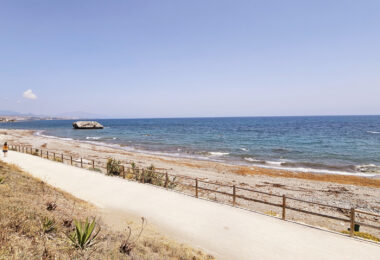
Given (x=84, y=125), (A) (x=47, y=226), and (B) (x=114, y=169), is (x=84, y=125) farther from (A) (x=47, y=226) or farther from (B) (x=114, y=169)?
(A) (x=47, y=226)

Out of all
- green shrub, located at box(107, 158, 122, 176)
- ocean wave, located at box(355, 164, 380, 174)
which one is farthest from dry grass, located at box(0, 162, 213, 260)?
ocean wave, located at box(355, 164, 380, 174)

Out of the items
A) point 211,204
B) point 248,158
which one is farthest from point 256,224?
point 248,158

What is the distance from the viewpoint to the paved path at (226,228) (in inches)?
236

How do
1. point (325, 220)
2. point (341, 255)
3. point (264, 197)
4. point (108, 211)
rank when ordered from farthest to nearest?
1. point (264, 197)
2. point (325, 220)
3. point (108, 211)
4. point (341, 255)

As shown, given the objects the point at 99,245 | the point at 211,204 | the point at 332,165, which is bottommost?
the point at 332,165

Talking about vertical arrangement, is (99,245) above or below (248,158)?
above

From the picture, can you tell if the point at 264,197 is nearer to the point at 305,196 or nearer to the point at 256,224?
the point at 305,196

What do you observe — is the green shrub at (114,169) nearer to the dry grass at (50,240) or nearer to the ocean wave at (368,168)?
the dry grass at (50,240)

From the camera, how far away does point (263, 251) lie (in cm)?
600

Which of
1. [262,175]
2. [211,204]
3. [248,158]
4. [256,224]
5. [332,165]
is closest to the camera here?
[256,224]

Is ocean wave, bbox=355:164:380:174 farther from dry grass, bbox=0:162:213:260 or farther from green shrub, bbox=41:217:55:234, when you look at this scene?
green shrub, bbox=41:217:55:234

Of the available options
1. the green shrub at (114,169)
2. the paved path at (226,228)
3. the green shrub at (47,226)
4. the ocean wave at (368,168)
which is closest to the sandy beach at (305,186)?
the paved path at (226,228)

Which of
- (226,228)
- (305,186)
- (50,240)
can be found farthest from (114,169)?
(305,186)

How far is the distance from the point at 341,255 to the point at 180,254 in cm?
451
